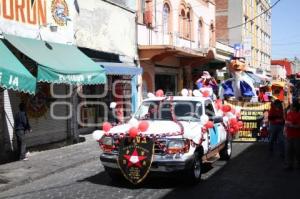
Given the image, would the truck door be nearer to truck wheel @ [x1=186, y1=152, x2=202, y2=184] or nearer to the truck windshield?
the truck windshield

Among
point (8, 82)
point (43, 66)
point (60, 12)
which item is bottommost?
point (8, 82)

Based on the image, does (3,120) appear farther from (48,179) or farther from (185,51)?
(185,51)

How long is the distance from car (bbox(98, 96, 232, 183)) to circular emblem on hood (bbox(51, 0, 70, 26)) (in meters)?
5.93

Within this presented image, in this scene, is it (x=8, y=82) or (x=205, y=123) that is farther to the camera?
(x=8, y=82)

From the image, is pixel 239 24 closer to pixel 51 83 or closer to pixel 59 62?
pixel 51 83

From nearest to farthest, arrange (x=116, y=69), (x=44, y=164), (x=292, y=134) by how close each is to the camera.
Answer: (x=292, y=134) → (x=44, y=164) → (x=116, y=69)

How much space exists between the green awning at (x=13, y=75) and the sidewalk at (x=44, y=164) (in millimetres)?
1983

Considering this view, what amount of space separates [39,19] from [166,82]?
13.7 meters

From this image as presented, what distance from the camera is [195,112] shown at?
1071cm

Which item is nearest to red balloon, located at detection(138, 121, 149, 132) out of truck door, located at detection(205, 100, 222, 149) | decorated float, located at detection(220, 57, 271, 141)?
truck door, located at detection(205, 100, 222, 149)

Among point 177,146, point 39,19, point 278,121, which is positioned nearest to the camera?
point 177,146

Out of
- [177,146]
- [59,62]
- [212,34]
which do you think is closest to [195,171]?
[177,146]

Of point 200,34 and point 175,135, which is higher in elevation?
point 200,34

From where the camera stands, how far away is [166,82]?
27.6 meters
